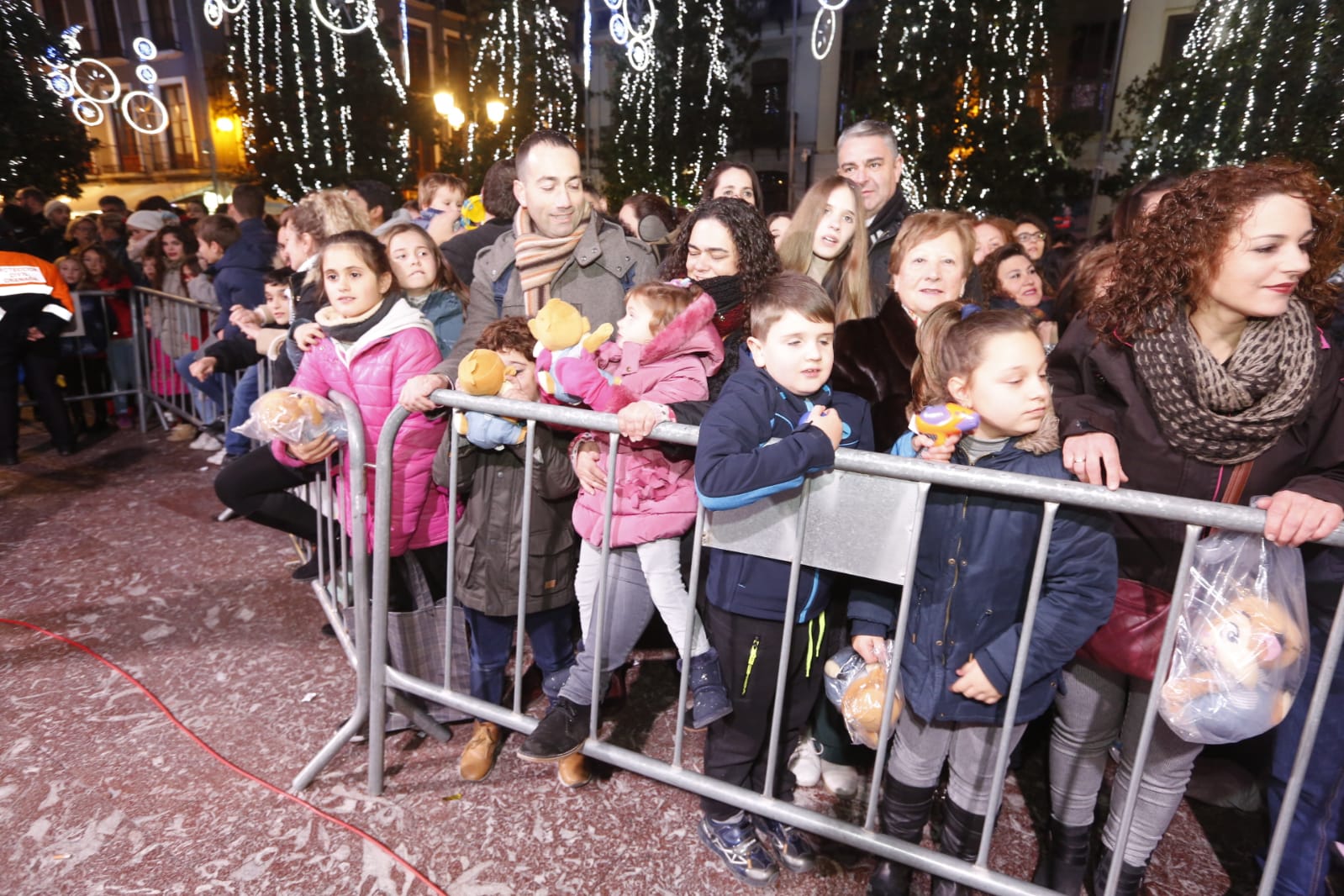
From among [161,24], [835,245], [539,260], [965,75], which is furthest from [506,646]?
[161,24]

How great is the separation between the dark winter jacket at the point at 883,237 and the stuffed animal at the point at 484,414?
1.69m

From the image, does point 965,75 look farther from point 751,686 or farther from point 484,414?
point 751,686

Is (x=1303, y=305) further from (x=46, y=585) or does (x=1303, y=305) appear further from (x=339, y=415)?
(x=46, y=585)

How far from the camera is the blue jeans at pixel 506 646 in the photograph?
319 cm

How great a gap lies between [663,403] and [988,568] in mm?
1037

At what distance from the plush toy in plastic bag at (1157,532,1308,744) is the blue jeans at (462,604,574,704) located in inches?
82.9

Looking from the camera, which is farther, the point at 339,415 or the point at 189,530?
the point at 189,530

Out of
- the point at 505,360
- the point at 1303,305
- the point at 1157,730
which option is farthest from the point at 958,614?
the point at 505,360

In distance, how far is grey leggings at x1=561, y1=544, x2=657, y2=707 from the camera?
271 centimetres

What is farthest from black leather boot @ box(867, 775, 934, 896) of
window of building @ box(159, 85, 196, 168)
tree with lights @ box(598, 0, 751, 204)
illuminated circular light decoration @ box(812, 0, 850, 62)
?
window of building @ box(159, 85, 196, 168)

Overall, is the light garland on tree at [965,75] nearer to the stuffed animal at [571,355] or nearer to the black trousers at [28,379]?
the black trousers at [28,379]

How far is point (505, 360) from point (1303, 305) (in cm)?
242

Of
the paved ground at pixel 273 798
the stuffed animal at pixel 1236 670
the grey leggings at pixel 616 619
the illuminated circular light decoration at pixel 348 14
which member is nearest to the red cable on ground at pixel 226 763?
the paved ground at pixel 273 798

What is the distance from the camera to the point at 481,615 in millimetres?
3176
